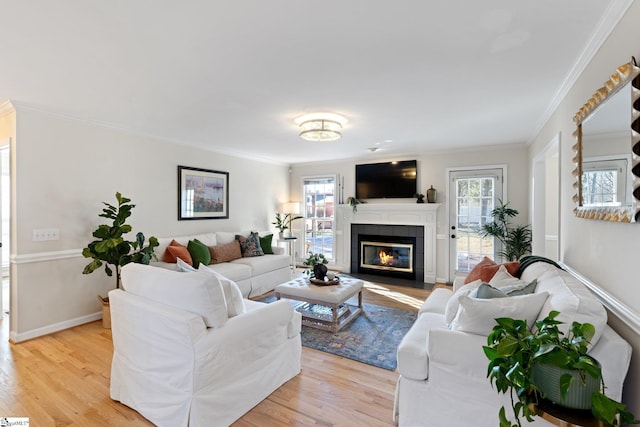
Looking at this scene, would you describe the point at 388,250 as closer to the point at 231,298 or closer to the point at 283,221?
the point at 283,221

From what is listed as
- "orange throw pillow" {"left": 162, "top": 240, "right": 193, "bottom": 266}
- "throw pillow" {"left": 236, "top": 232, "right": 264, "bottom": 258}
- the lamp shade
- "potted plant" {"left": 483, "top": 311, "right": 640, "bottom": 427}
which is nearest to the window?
the lamp shade

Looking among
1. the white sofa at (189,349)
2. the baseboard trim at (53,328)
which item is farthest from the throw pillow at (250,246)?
the white sofa at (189,349)

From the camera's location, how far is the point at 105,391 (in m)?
2.25

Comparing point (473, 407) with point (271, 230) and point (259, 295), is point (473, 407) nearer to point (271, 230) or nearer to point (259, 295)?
point (259, 295)

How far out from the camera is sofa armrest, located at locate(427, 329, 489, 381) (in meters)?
1.63

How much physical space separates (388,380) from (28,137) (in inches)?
166

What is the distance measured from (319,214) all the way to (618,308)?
548cm

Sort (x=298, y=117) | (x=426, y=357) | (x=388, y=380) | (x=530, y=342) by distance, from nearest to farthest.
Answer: (x=530, y=342) → (x=426, y=357) → (x=388, y=380) → (x=298, y=117)

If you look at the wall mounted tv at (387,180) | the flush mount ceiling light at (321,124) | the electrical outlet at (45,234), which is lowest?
the electrical outlet at (45,234)

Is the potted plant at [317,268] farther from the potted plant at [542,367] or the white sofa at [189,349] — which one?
the potted plant at [542,367]

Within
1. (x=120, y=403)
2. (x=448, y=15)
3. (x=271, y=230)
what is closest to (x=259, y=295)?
(x=271, y=230)

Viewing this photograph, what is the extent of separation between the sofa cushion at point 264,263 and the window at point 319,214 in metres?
1.59

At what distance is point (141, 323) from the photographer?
76.9 inches

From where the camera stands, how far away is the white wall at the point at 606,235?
1453mm
